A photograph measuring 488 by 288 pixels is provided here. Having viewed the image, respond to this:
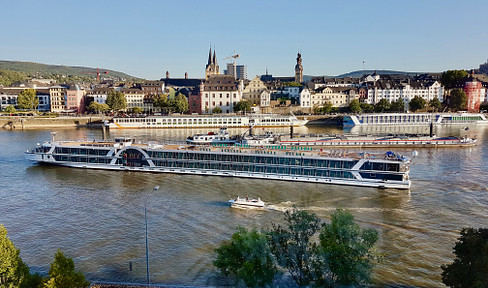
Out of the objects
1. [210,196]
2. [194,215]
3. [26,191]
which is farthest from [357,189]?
[26,191]

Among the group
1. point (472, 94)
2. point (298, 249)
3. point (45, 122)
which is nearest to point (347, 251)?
point (298, 249)

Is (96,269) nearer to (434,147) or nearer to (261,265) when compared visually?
(261,265)

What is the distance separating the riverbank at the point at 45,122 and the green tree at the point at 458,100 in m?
107

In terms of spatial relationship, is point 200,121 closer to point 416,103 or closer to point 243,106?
point 243,106

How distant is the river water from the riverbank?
5785 cm

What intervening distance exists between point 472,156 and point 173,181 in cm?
4174

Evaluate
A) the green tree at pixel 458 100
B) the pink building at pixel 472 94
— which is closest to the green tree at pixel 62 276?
the green tree at pixel 458 100

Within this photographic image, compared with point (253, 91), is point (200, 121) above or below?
below

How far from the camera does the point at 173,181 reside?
128 ft

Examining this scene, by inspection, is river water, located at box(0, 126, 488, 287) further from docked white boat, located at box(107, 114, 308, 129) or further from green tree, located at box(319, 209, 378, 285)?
docked white boat, located at box(107, 114, 308, 129)

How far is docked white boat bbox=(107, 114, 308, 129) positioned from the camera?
95.8 m

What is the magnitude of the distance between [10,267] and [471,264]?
18.8 metres

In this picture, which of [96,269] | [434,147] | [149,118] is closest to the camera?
[96,269]

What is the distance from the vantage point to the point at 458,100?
117 m
